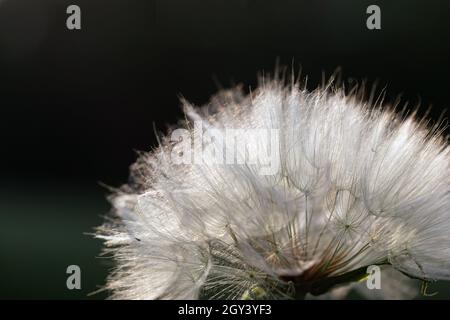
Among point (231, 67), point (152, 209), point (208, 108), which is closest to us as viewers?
point (152, 209)

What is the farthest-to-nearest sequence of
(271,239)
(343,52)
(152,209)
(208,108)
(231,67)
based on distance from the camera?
(231,67) < (343,52) < (208,108) < (152,209) < (271,239)

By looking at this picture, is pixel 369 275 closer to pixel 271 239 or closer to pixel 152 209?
pixel 271 239

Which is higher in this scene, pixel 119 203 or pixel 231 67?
pixel 231 67

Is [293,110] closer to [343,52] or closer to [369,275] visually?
[369,275]
